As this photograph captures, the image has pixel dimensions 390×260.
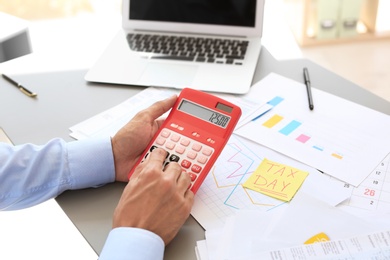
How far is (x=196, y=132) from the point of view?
76 cm

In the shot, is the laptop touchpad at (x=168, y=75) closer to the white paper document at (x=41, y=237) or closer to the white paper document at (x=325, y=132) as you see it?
the white paper document at (x=325, y=132)

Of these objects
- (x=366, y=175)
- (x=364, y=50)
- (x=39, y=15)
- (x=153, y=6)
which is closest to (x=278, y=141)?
(x=366, y=175)

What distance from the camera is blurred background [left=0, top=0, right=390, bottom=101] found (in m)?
1.15

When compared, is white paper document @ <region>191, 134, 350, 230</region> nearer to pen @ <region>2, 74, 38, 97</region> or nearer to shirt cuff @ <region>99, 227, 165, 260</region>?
shirt cuff @ <region>99, 227, 165, 260</region>

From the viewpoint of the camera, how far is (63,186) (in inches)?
29.8

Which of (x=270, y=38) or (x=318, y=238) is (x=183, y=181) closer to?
(x=318, y=238)

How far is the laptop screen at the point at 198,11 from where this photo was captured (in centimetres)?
111

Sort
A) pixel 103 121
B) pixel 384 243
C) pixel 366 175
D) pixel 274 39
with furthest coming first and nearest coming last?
pixel 274 39
pixel 103 121
pixel 366 175
pixel 384 243

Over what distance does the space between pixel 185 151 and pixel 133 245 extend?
180 mm

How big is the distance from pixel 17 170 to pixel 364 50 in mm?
2095

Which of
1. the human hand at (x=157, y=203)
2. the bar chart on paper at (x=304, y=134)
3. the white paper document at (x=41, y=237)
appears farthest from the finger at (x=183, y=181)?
the white paper document at (x=41, y=237)

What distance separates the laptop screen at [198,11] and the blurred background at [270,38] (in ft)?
0.35

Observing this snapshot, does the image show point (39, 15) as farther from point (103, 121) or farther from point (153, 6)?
point (103, 121)

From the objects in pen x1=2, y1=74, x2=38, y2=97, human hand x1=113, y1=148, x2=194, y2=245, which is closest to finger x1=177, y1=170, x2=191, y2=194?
human hand x1=113, y1=148, x2=194, y2=245
